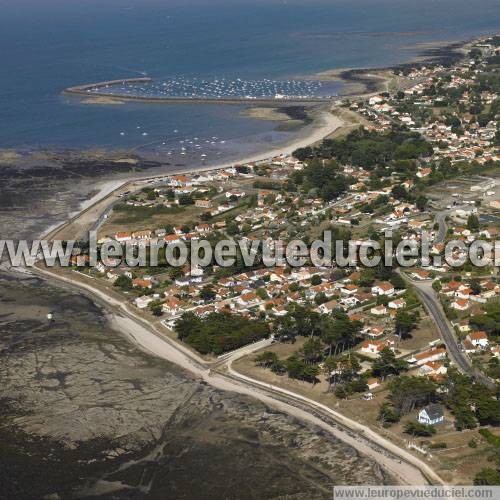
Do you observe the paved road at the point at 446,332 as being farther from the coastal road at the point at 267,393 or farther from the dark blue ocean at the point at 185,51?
the dark blue ocean at the point at 185,51

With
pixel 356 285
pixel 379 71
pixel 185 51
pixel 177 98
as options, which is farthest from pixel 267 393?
pixel 185 51

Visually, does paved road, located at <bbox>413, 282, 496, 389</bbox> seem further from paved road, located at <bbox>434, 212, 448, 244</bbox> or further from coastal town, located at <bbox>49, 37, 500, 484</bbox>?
paved road, located at <bbox>434, 212, 448, 244</bbox>

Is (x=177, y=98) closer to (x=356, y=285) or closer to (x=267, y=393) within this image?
(x=356, y=285)

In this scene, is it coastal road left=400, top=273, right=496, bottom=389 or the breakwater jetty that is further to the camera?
the breakwater jetty

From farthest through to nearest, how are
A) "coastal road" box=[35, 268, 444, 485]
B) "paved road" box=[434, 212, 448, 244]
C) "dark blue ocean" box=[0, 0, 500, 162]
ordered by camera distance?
1. "dark blue ocean" box=[0, 0, 500, 162]
2. "paved road" box=[434, 212, 448, 244]
3. "coastal road" box=[35, 268, 444, 485]

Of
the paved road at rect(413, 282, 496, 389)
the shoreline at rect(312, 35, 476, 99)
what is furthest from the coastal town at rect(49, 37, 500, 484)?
the shoreline at rect(312, 35, 476, 99)

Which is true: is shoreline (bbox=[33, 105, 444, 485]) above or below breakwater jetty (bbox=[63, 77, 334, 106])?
below
